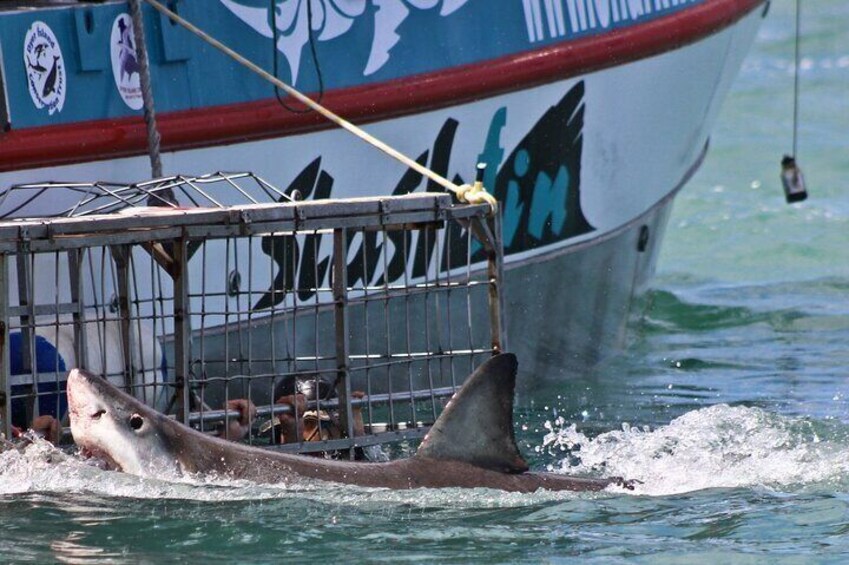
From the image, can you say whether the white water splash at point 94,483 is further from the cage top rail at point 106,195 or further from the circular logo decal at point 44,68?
the circular logo decal at point 44,68

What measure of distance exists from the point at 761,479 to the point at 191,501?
192 centimetres

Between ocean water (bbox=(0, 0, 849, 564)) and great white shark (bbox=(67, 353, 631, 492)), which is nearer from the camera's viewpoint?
ocean water (bbox=(0, 0, 849, 564))

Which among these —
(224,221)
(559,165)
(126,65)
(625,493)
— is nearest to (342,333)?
(224,221)

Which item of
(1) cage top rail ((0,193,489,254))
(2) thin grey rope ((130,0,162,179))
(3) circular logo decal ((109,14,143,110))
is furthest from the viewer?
(3) circular logo decal ((109,14,143,110))

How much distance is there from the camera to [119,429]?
5102 mm

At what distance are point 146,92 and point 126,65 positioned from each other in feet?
1.41

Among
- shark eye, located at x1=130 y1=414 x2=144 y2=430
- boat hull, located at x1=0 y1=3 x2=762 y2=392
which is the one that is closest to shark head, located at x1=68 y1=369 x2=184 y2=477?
shark eye, located at x1=130 y1=414 x2=144 y2=430

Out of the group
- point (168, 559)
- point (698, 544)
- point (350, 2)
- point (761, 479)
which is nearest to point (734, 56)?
point (350, 2)

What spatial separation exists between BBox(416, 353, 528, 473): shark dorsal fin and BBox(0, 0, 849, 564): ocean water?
118 millimetres

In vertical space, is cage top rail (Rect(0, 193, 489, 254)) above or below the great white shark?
above

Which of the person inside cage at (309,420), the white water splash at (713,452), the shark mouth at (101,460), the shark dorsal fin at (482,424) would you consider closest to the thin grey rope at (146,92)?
the person inside cage at (309,420)

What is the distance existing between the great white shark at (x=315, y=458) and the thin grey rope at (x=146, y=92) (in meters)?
0.99

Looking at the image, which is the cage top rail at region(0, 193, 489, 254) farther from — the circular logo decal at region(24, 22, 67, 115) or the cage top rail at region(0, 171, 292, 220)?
the circular logo decal at region(24, 22, 67, 115)

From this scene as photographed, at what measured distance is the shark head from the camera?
5094 millimetres
